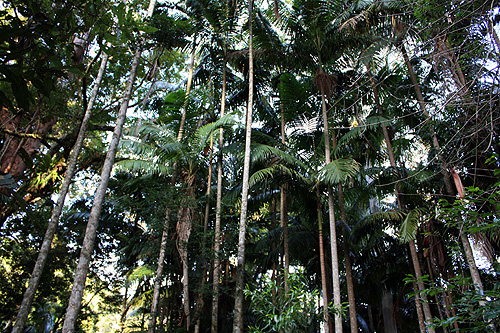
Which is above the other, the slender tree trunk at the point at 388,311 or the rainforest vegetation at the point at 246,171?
the rainforest vegetation at the point at 246,171

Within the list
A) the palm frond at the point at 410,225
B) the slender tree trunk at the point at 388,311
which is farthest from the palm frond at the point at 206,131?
the slender tree trunk at the point at 388,311

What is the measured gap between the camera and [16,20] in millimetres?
1845

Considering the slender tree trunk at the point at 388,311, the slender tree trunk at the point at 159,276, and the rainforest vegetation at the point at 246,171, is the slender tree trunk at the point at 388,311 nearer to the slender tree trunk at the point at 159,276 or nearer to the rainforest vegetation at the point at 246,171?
the rainforest vegetation at the point at 246,171

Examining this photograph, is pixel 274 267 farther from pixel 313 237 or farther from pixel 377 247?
pixel 377 247

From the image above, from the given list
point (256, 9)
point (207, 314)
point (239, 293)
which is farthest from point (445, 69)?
point (207, 314)

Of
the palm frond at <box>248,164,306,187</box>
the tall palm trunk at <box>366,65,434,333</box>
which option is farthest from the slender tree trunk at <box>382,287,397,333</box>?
the palm frond at <box>248,164,306,187</box>

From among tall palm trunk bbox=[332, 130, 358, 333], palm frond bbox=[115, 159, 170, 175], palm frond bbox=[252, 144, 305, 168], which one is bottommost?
tall palm trunk bbox=[332, 130, 358, 333]

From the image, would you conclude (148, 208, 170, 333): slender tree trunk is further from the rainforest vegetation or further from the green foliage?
the green foliage

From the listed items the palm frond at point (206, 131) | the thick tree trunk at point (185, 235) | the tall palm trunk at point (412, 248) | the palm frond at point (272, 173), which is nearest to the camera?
the tall palm trunk at point (412, 248)

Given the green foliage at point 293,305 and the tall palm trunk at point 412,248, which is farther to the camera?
the tall palm trunk at point 412,248

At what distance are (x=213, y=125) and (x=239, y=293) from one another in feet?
12.0

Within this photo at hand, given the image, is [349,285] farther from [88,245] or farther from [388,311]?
[88,245]

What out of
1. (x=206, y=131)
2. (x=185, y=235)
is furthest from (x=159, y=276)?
(x=206, y=131)

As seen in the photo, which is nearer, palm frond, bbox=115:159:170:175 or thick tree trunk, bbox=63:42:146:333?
thick tree trunk, bbox=63:42:146:333
